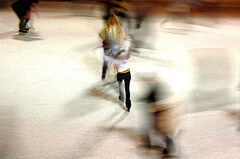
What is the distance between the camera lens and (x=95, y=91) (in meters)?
5.51

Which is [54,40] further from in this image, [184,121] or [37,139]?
[184,121]

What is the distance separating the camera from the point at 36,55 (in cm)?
708

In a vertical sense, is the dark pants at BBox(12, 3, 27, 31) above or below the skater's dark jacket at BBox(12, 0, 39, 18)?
below

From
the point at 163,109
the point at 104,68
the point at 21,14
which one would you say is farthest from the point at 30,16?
the point at 163,109

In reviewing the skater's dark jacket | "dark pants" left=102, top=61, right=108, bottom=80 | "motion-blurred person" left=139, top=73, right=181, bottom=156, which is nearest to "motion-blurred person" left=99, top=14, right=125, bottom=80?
"dark pants" left=102, top=61, right=108, bottom=80

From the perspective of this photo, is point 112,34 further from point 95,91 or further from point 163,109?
point 163,109

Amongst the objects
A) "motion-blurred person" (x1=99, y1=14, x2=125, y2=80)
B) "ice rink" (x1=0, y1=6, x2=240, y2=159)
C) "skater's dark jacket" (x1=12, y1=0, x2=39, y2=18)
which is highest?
"skater's dark jacket" (x1=12, y1=0, x2=39, y2=18)

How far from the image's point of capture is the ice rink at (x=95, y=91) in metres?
3.98

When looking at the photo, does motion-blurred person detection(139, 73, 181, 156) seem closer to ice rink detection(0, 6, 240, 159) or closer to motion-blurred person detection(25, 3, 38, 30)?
ice rink detection(0, 6, 240, 159)

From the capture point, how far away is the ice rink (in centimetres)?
398

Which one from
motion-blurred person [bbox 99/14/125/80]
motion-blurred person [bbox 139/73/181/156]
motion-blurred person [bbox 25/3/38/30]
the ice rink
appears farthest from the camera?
motion-blurred person [bbox 25/3/38/30]

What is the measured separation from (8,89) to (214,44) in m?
6.37

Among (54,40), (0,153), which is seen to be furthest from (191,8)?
(0,153)

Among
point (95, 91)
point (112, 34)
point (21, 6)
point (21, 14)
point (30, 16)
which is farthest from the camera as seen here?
point (30, 16)
